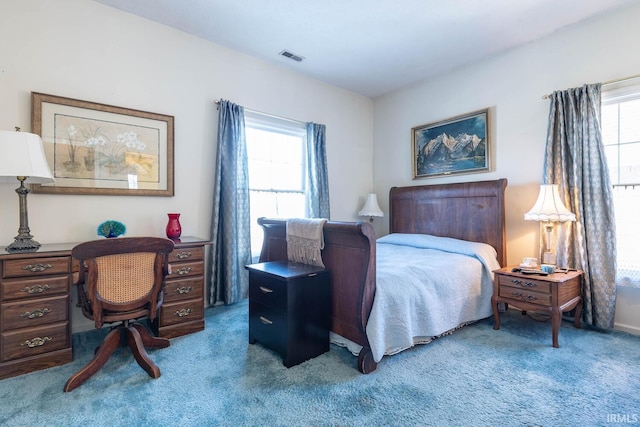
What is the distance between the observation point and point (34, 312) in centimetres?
202

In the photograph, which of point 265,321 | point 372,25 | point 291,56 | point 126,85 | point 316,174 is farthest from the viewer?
point 316,174

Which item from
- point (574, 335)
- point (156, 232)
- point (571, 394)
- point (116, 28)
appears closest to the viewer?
point (571, 394)

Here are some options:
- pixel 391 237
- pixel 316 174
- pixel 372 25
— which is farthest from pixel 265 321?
pixel 372 25

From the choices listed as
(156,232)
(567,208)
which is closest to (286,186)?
(156,232)

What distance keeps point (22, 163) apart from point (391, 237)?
137 inches

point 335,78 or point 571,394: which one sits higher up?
point 335,78

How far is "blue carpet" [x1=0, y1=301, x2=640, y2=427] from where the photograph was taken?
5.16 ft

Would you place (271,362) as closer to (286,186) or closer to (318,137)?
(286,186)

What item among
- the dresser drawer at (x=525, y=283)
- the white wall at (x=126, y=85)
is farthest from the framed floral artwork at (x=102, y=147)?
the dresser drawer at (x=525, y=283)

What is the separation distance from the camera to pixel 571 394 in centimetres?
176

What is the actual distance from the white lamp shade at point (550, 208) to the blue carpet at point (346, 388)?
1.00 metres

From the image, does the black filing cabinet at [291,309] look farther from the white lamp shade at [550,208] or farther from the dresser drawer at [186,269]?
the white lamp shade at [550,208]

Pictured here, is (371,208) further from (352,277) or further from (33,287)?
(33,287)

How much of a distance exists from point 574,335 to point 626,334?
45 cm
